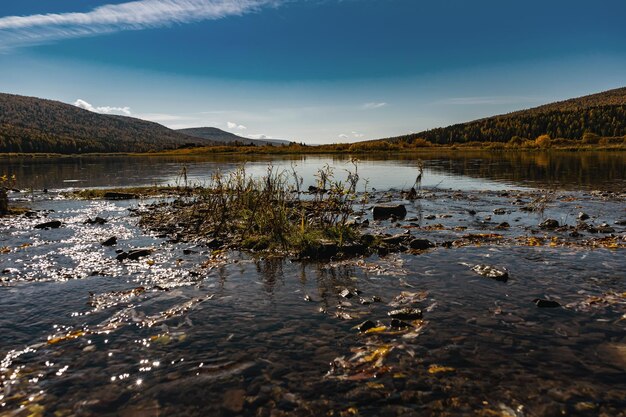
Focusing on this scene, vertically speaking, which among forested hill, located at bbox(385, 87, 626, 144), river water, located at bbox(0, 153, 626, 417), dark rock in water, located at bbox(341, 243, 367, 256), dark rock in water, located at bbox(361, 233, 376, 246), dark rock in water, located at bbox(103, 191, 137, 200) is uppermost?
forested hill, located at bbox(385, 87, 626, 144)

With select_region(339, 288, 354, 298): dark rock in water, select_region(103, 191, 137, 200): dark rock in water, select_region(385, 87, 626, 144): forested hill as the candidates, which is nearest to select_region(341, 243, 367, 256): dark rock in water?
select_region(339, 288, 354, 298): dark rock in water

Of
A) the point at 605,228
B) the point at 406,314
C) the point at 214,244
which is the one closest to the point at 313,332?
the point at 406,314

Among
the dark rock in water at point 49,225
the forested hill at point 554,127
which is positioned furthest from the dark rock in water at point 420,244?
the forested hill at point 554,127

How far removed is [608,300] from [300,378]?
24.8ft

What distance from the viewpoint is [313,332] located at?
806 cm

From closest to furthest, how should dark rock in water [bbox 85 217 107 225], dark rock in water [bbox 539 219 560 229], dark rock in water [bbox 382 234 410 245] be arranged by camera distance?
dark rock in water [bbox 382 234 410 245] < dark rock in water [bbox 539 219 560 229] < dark rock in water [bbox 85 217 107 225]

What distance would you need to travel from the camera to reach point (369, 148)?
15112cm

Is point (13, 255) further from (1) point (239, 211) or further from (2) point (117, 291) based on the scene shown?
(1) point (239, 211)

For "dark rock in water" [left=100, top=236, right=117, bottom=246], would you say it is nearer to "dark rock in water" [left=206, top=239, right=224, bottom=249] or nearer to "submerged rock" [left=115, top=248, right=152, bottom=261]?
"submerged rock" [left=115, top=248, right=152, bottom=261]

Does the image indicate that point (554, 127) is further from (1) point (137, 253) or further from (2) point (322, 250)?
(1) point (137, 253)

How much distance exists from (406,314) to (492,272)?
161 inches

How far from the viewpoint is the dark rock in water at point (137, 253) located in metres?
13.8

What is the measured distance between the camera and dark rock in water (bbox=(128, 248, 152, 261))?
1381cm

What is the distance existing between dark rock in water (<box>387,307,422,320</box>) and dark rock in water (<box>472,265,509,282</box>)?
354 cm
